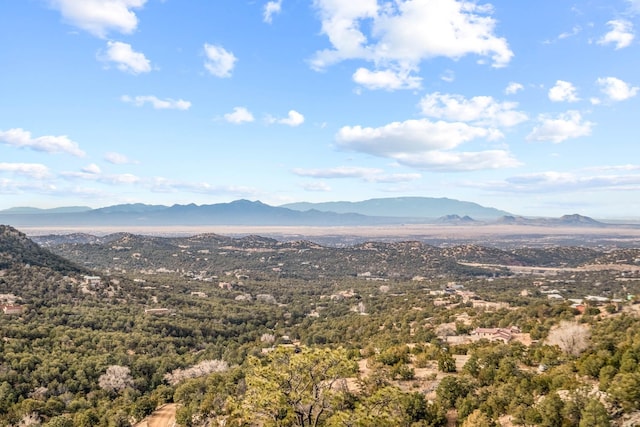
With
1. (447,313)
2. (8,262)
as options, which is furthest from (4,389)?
(8,262)

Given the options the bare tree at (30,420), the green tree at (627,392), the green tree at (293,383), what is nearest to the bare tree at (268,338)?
the bare tree at (30,420)

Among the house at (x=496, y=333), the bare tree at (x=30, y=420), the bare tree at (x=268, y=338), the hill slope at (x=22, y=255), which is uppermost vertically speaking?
the hill slope at (x=22, y=255)

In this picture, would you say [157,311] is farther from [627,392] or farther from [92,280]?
[627,392]

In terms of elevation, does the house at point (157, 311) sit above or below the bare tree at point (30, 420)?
below

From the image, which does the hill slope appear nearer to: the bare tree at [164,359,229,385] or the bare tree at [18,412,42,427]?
the bare tree at [164,359,229,385]

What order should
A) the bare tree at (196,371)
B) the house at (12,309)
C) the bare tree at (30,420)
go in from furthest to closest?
the house at (12,309) → the bare tree at (196,371) → the bare tree at (30,420)

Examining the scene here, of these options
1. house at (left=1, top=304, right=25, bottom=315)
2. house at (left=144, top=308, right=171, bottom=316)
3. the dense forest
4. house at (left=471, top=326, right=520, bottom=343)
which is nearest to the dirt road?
the dense forest

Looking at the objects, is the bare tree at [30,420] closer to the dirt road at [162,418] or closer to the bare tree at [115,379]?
the bare tree at [115,379]

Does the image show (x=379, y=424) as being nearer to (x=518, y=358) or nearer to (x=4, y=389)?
(x=518, y=358)
